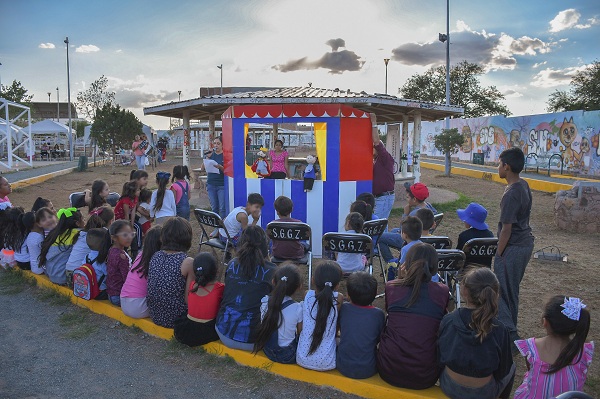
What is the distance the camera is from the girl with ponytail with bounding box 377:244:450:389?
303 centimetres

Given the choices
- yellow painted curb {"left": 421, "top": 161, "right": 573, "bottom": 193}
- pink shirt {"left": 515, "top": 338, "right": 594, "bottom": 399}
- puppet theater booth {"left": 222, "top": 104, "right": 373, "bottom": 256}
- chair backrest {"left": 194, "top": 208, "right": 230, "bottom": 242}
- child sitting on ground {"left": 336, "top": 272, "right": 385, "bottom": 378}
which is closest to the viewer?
pink shirt {"left": 515, "top": 338, "right": 594, "bottom": 399}

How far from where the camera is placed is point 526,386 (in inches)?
111

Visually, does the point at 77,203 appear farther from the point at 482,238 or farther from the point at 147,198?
the point at 482,238

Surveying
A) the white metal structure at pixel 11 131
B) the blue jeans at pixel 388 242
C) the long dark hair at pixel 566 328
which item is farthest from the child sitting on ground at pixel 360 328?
the white metal structure at pixel 11 131

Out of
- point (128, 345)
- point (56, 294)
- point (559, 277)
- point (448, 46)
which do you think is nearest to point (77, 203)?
point (56, 294)

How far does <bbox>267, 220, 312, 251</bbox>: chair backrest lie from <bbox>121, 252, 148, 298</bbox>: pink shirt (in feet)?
4.89

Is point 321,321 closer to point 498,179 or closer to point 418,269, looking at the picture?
point 418,269

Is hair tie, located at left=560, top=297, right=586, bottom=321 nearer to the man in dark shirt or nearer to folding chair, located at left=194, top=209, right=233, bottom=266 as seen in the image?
the man in dark shirt

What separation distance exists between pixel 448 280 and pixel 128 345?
339 cm

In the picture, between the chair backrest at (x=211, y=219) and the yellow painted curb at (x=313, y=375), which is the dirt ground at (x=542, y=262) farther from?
the chair backrest at (x=211, y=219)

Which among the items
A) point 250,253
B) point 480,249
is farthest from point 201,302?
point 480,249

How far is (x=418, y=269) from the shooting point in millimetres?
3053

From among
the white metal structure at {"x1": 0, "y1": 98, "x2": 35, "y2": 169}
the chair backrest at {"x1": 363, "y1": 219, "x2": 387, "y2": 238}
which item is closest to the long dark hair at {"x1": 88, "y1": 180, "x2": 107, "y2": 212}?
the chair backrest at {"x1": 363, "y1": 219, "x2": 387, "y2": 238}

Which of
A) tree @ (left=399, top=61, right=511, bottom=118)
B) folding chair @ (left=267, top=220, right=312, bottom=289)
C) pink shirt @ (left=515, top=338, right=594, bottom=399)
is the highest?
tree @ (left=399, top=61, right=511, bottom=118)
